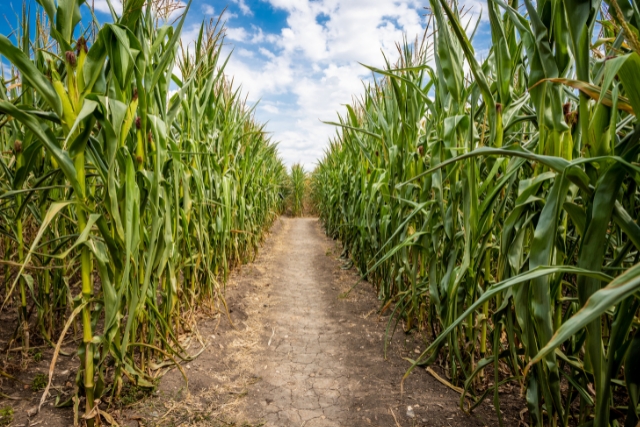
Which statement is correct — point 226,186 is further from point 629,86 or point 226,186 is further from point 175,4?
point 629,86

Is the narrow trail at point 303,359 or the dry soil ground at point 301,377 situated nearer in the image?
the dry soil ground at point 301,377

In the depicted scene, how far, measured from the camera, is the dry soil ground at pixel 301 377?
1545mm

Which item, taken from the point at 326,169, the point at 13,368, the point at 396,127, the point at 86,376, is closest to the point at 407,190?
the point at 396,127

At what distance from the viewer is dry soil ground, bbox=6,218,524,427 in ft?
5.07

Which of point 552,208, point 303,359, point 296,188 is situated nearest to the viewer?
point 552,208

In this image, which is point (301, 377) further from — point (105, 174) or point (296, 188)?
point (296, 188)

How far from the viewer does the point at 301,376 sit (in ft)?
6.67

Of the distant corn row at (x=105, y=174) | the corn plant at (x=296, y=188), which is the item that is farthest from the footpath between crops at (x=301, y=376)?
the corn plant at (x=296, y=188)

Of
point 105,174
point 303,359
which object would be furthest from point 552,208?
point 303,359

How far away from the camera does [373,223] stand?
301cm

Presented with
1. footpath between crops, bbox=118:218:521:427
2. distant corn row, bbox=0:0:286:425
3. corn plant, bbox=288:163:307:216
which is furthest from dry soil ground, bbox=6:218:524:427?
corn plant, bbox=288:163:307:216

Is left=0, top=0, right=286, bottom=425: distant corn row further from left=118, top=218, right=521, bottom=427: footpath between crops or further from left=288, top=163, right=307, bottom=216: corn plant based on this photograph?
left=288, top=163, right=307, bottom=216: corn plant

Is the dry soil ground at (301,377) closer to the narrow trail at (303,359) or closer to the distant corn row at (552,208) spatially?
the narrow trail at (303,359)

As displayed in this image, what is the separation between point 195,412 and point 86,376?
0.56 m
